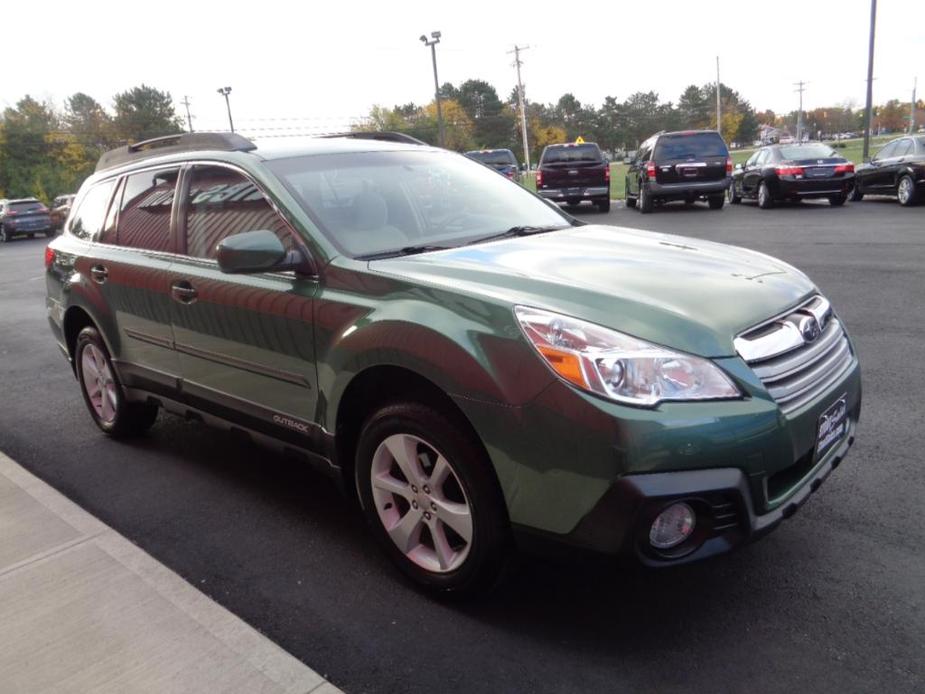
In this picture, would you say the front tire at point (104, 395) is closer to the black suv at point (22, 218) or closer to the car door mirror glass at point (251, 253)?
the car door mirror glass at point (251, 253)

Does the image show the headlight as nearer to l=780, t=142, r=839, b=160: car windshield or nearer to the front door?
the front door

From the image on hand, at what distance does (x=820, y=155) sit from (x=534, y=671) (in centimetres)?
1867

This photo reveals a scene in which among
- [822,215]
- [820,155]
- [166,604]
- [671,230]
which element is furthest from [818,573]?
[820,155]

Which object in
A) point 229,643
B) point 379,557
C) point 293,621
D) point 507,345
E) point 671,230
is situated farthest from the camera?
point 671,230

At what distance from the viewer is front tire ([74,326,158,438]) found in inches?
191

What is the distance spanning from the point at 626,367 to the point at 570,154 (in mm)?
19754

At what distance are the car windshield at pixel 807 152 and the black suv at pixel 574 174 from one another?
442cm

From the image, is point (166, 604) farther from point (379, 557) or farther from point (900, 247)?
point (900, 247)

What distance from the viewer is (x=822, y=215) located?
653 inches

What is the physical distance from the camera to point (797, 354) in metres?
2.74

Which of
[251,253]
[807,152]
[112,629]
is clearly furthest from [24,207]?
[112,629]

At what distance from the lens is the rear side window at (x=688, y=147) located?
1919 centimetres

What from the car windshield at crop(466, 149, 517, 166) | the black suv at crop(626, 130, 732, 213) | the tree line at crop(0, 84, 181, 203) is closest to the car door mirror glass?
the black suv at crop(626, 130, 732, 213)

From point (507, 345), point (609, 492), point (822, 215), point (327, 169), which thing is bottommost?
point (822, 215)
